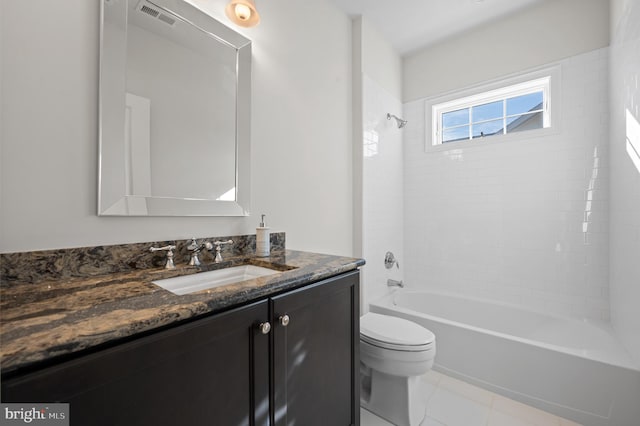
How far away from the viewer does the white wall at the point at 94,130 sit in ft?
2.89

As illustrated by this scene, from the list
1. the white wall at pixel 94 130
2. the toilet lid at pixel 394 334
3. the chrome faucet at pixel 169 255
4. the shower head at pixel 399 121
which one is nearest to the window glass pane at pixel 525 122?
the shower head at pixel 399 121

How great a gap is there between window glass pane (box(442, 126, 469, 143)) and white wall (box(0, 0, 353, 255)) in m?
1.39

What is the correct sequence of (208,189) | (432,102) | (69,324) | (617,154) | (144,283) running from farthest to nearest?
(432,102)
(617,154)
(208,189)
(144,283)
(69,324)

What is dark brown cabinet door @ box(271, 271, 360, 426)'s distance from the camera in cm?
91

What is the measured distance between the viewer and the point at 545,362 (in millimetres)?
1688

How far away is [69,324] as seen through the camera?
0.57 meters

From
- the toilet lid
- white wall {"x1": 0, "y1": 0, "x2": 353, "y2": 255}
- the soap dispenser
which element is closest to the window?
white wall {"x1": 0, "y1": 0, "x2": 353, "y2": 255}

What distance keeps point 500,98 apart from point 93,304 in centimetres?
320

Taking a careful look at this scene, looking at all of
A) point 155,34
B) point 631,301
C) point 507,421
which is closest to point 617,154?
point 631,301

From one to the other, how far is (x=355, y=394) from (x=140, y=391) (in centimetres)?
97

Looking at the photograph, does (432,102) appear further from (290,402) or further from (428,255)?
(290,402)

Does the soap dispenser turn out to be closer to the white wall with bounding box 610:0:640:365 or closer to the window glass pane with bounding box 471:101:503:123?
the white wall with bounding box 610:0:640:365

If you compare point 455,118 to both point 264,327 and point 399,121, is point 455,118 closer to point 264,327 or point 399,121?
point 399,121

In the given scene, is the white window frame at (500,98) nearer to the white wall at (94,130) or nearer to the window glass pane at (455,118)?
the window glass pane at (455,118)
